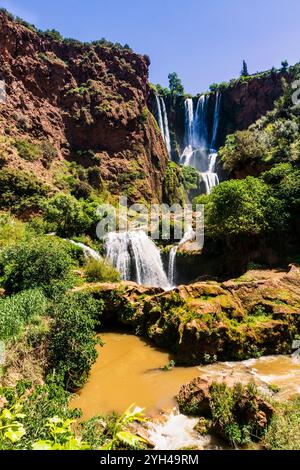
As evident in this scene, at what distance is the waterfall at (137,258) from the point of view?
25.2m

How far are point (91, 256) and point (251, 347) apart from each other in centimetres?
1494

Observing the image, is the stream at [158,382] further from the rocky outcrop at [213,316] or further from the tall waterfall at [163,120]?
the tall waterfall at [163,120]

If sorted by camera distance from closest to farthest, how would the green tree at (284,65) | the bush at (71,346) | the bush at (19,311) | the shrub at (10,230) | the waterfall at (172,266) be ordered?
the bush at (19,311) → the bush at (71,346) → the shrub at (10,230) → the waterfall at (172,266) → the green tree at (284,65)

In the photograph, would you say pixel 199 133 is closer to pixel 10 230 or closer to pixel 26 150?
pixel 26 150

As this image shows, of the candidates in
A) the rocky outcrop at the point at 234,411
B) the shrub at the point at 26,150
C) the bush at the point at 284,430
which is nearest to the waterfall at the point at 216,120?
the shrub at the point at 26,150

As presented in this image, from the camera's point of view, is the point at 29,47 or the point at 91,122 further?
the point at 91,122

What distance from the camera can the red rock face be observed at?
3753 centimetres

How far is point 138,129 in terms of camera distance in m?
45.5

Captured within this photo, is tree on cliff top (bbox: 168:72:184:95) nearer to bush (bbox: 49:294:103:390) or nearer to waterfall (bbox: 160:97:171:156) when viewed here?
waterfall (bbox: 160:97:171:156)

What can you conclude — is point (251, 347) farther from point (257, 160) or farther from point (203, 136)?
point (203, 136)

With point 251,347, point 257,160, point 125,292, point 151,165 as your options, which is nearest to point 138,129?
point 151,165

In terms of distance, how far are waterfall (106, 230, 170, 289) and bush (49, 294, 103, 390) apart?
14.3m

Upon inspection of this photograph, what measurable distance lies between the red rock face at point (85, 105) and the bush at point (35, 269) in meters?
21.1
